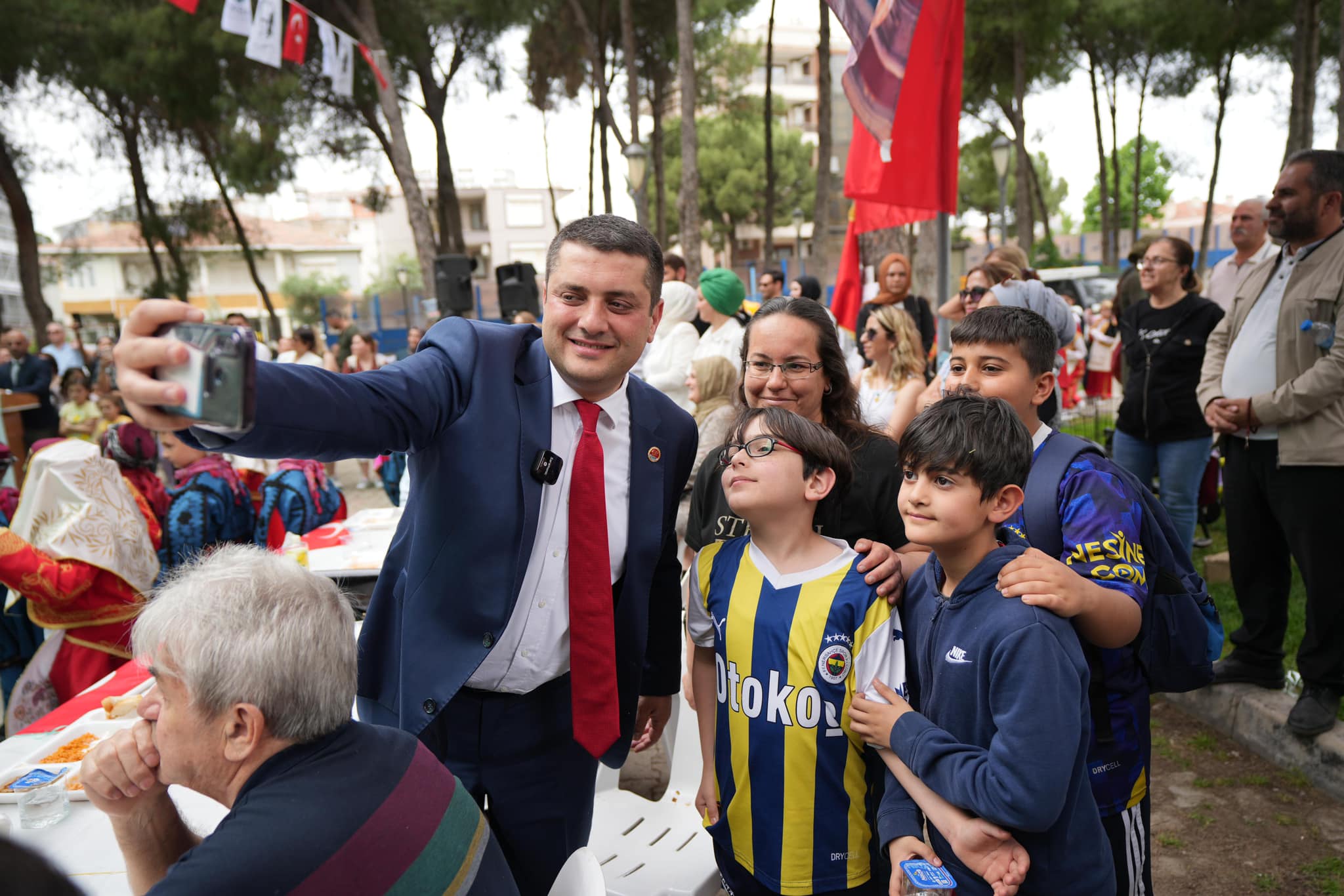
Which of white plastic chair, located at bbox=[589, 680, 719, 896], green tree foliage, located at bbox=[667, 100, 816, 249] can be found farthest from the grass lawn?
green tree foliage, located at bbox=[667, 100, 816, 249]

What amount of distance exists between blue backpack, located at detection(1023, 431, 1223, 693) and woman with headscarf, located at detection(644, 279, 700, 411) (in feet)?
13.1

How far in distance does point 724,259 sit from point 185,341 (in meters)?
53.4

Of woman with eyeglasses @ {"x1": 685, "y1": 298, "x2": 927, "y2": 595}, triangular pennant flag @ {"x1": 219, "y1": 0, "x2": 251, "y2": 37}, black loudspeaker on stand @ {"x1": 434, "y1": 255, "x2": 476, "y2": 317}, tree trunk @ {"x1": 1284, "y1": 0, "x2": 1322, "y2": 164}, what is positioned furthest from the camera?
tree trunk @ {"x1": 1284, "y1": 0, "x2": 1322, "y2": 164}

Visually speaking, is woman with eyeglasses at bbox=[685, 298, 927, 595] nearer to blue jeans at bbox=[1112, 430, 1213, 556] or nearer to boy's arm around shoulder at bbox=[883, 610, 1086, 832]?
boy's arm around shoulder at bbox=[883, 610, 1086, 832]

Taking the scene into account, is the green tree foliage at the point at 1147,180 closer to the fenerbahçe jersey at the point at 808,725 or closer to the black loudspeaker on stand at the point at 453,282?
the black loudspeaker on stand at the point at 453,282

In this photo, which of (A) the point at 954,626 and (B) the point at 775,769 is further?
(B) the point at 775,769

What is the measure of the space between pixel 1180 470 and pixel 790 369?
3150 mm

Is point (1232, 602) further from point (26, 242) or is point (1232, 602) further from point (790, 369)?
point (26, 242)

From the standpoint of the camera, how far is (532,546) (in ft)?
5.96

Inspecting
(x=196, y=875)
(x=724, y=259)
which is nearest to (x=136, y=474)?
(x=196, y=875)

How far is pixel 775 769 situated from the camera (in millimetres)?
1870

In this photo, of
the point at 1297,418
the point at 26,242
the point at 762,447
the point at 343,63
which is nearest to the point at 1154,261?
the point at 1297,418

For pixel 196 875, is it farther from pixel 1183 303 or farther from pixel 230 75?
pixel 230 75

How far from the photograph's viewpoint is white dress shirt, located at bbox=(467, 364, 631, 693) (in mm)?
1853
